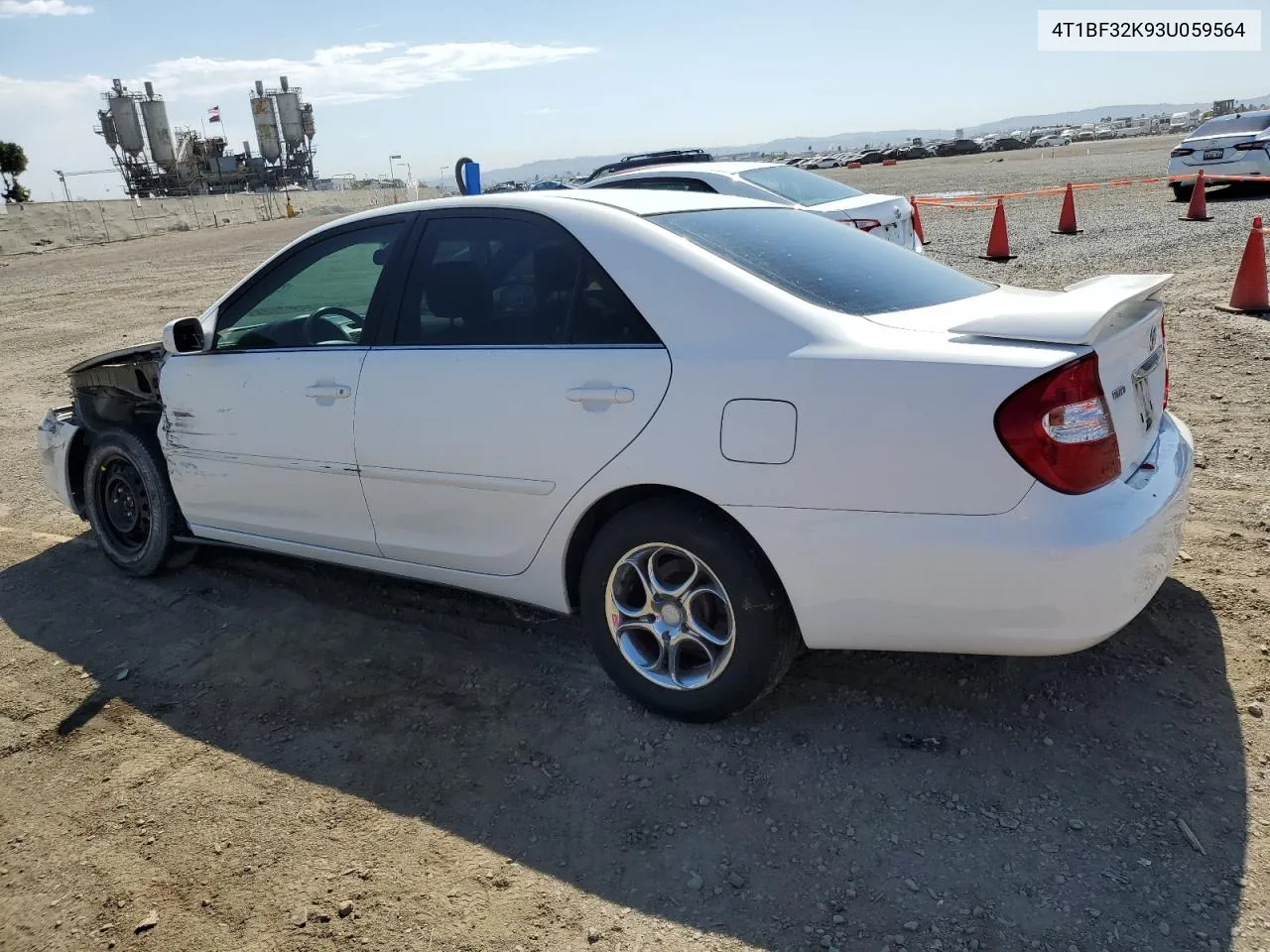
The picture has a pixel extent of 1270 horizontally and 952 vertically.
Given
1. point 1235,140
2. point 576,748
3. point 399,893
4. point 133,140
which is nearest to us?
point 399,893

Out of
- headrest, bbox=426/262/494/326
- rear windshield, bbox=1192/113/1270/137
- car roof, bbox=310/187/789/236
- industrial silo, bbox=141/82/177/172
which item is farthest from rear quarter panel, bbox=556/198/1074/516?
industrial silo, bbox=141/82/177/172

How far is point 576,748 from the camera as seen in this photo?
3.17 meters

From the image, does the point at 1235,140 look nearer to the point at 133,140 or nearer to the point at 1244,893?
the point at 1244,893

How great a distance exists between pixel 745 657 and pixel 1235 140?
18214mm

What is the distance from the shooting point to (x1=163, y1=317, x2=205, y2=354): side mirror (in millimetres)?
4273

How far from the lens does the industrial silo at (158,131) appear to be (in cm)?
8998

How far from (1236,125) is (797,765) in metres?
19.7

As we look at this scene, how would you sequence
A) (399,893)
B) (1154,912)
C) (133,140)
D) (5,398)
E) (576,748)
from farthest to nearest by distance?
(133,140), (5,398), (576,748), (399,893), (1154,912)

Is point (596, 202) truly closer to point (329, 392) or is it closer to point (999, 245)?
point (329, 392)

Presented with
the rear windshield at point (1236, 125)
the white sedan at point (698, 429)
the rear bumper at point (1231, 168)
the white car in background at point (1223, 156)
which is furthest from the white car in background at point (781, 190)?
the rear windshield at point (1236, 125)

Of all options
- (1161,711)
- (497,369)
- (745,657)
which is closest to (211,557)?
(497,369)

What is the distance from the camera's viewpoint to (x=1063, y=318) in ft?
8.77

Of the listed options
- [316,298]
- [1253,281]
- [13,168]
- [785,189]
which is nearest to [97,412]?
[316,298]

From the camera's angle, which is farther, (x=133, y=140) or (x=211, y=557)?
(x=133, y=140)
